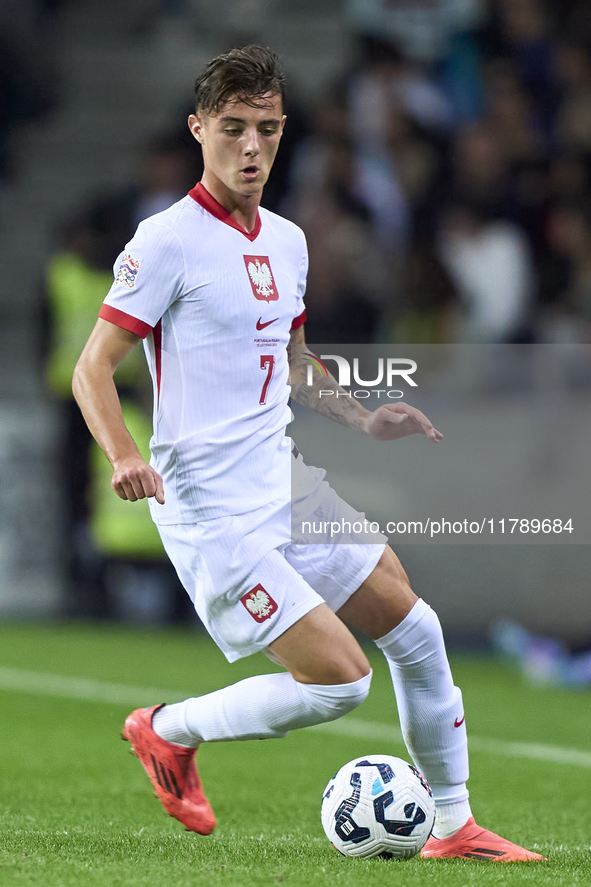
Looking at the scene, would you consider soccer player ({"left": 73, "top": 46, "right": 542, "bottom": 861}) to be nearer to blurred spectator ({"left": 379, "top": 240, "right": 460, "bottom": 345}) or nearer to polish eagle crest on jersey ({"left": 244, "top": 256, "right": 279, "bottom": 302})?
polish eagle crest on jersey ({"left": 244, "top": 256, "right": 279, "bottom": 302})

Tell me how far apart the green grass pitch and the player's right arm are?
2.99ft

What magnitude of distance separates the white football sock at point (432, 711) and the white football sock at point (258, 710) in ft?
0.66

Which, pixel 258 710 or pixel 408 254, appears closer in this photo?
pixel 258 710

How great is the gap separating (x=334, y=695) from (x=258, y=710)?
0.25 meters

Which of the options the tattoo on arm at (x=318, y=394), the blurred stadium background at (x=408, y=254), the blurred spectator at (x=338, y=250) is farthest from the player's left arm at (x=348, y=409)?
the blurred spectator at (x=338, y=250)

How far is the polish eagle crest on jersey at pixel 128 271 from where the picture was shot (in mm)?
3514

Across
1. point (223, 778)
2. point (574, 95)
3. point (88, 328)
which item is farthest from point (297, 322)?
point (574, 95)

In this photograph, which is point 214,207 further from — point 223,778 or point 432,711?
point 223,778

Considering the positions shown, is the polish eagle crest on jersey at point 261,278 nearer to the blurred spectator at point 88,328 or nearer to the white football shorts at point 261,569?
the white football shorts at point 261,569

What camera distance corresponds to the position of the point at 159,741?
3.96 meters

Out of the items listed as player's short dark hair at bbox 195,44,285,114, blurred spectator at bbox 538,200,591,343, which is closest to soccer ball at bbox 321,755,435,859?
player's short dark hair at bbox 195,44,285,114

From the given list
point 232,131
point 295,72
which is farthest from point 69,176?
point 232,131

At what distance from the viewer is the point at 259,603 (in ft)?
11.7
